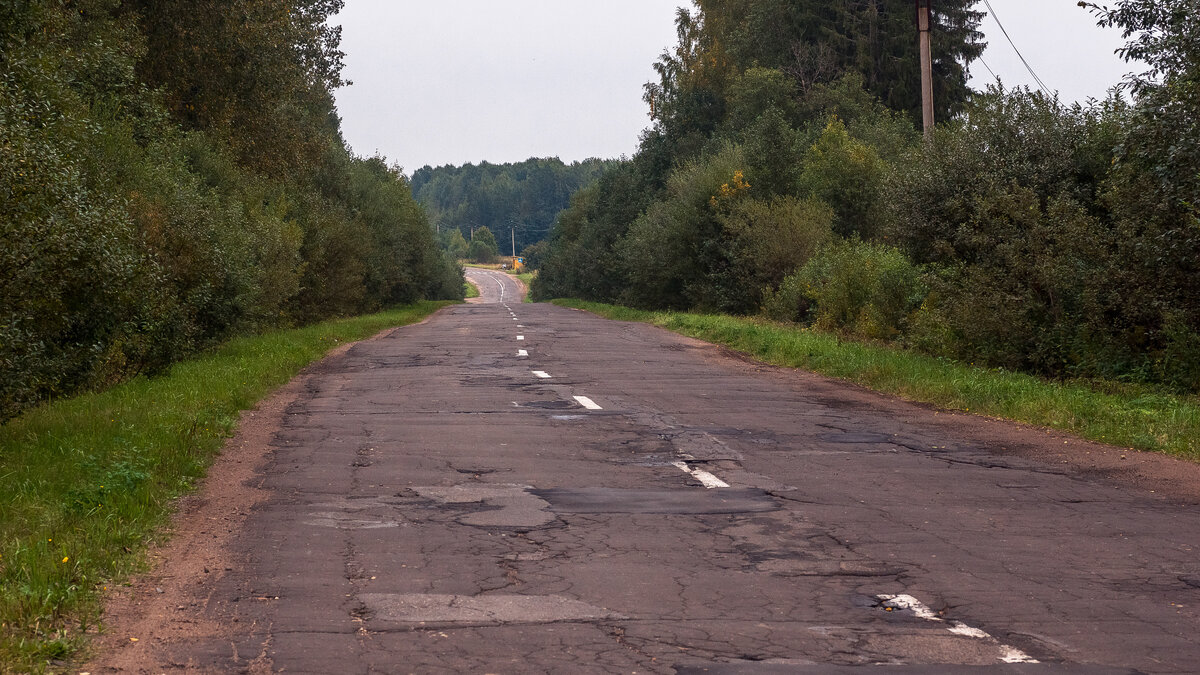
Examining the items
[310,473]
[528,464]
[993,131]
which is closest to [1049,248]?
[993,131]

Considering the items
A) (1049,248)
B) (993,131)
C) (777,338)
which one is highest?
(993,131)

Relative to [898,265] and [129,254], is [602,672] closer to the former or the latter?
Answer: [129,254]

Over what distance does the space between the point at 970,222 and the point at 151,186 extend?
47.4ft

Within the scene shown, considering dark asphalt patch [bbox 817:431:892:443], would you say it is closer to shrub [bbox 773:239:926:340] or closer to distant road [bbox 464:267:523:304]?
shrub [bbox 773:239:926:340]

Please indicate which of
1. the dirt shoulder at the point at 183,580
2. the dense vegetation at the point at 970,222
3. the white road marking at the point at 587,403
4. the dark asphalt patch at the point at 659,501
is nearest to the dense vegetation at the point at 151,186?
the dirt shoulder at the point at 183,580

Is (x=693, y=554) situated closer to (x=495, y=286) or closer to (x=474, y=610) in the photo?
(x=474, y=610)

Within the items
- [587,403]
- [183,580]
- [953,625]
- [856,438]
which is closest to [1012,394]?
[856,438]

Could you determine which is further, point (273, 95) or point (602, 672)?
point (273, 95)

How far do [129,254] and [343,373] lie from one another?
20.0ft

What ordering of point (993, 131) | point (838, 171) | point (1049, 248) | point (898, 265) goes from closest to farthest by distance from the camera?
point (1049, 248)
point (993, 131)
point (898, 265)
point (838, 171)

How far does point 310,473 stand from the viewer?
31.1 ft

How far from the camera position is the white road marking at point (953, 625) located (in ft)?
16.0

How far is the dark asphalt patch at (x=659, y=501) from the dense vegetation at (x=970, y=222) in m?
8.92

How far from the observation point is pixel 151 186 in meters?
21.2
